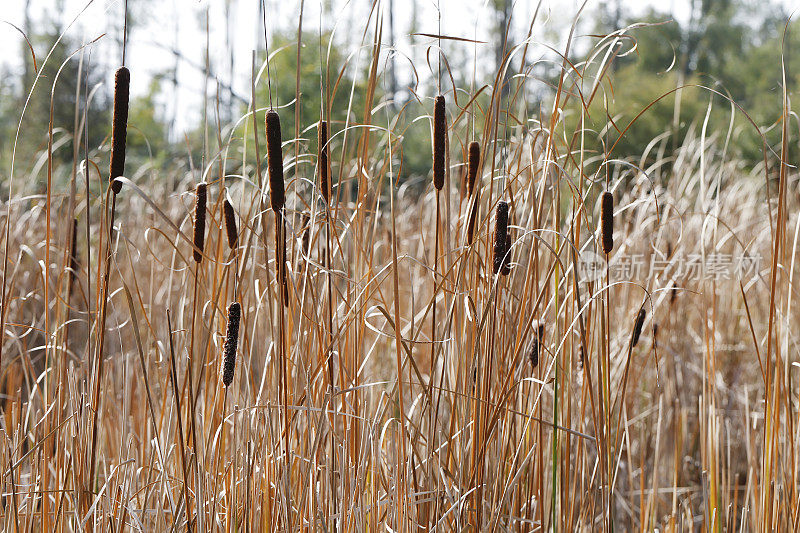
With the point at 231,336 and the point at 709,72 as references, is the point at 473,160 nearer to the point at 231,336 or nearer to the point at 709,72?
the point at 231,336

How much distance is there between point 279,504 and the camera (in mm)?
971

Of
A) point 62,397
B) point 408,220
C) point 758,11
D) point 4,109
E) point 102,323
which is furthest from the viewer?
point 758,11

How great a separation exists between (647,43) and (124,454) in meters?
21.6

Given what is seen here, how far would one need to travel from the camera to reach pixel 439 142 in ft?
2.88

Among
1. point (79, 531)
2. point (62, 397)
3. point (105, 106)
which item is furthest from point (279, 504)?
point (105, 106)

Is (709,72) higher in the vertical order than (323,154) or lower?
higher

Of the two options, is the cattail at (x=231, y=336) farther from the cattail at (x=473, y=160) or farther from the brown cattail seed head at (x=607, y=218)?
the brown cattail seed head at (x=607, y=218)

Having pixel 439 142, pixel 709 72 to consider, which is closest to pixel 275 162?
pixel 439 142

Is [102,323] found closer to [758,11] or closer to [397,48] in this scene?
[397,48]

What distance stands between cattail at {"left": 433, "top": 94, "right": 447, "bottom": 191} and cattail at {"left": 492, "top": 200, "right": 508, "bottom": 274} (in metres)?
0.08

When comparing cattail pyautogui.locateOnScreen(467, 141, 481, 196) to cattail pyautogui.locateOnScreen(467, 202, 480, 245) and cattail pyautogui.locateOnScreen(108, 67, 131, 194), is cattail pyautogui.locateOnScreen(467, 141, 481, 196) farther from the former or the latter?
cattail pyautogui.locateOnScreen(108, 67, 131, 194)

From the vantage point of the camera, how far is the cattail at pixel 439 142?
2.84ft

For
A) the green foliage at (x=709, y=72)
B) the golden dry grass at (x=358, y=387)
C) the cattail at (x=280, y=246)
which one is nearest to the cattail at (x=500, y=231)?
the golden dry grass at (x=358, y=387)

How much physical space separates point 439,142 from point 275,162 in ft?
0.75
